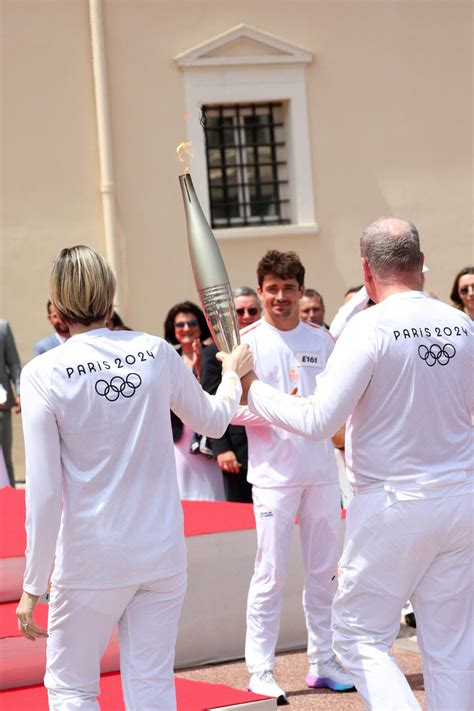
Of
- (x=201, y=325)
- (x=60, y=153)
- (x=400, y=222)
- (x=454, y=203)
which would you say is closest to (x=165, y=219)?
(x=60, y=153)

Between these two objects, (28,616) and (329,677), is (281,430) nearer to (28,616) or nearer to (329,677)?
(329,677)

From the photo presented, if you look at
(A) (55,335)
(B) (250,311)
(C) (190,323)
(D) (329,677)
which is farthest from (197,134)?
(D) (329,677)

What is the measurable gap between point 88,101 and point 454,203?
4.55 meters

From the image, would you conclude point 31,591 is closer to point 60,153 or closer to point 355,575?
point 355,575

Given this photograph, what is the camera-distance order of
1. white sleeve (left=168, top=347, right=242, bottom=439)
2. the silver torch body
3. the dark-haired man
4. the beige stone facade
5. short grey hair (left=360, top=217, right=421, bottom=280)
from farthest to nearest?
the beige stone facade, the dark-haired man, the silver torch body, short grey hair (left=360, top=217, right=421, bottom=280), white sleeve (left=168, top=347, right=242, bottom=439)

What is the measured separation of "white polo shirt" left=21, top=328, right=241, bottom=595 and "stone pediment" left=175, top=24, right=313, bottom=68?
33.7 feet

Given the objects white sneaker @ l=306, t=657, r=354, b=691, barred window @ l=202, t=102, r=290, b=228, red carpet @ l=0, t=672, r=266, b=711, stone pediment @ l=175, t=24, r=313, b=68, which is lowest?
Answer: white sneaker @ l=306, t=657, r=354, b=691

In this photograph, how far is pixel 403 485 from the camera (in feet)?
12.8

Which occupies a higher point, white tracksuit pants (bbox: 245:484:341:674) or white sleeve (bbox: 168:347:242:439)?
white sleeve (bbox: 168:347:242:439)

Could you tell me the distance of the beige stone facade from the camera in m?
13.1

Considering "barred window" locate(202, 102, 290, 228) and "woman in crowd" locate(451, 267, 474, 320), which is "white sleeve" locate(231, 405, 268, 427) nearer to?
"woman in crowd" locate(451, 267, 474, 320)

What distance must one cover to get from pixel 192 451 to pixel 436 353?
3933 mm

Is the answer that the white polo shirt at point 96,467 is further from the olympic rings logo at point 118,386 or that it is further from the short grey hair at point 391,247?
the short grey hair at point 391,247

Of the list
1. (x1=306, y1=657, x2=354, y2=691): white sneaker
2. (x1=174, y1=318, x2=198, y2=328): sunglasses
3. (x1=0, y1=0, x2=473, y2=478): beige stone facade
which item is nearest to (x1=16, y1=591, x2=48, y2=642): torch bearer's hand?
(x1=306, y1=657, x2=354, y2=691): white sneaker
